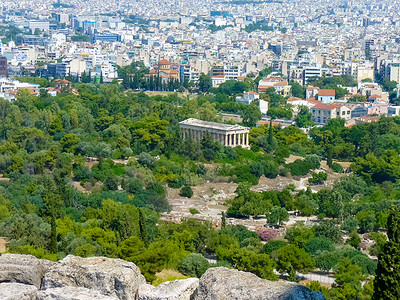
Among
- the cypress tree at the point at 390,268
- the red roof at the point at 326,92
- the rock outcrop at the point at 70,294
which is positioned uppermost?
the rock outcrop at the point at 70,294

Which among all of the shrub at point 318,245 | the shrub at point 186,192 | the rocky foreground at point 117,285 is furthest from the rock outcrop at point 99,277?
the shrub at point 186,192

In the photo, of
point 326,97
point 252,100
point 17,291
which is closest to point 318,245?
point 17,291

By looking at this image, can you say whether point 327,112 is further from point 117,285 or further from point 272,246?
point 117,285

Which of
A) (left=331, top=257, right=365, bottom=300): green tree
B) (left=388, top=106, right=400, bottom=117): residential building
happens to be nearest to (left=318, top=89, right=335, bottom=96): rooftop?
(left=388, top=106, right=400, bottom=117): residential building

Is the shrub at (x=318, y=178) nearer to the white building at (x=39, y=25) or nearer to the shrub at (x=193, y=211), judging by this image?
the shrub at (x=193, y=211)

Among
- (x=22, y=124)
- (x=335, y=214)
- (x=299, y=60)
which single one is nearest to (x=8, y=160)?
(x=22, y=124)

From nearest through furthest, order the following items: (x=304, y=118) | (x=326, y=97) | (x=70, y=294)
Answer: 1. (x=70, y=294)
2. (x=304, y=118)
3. (x=326, y=97)

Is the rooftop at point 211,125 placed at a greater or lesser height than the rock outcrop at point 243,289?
lesser
